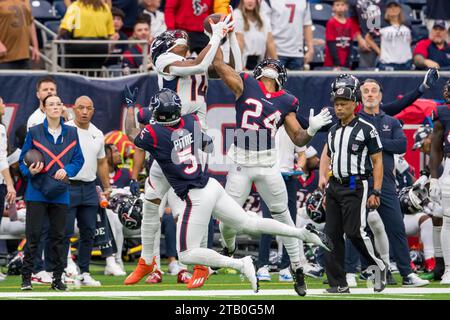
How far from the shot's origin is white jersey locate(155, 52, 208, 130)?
10852 millimetres

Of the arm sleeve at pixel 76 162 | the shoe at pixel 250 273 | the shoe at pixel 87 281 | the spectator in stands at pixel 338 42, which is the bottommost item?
the shoe at pixel 87 281

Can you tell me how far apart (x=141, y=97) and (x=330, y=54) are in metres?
2.91

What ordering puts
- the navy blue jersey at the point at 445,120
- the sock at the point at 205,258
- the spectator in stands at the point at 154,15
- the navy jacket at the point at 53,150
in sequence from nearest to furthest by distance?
1. the sock at the point at 205,258
2. the navy jacket at the point at 53,150
3. the navy blue jersey at the point at 445,120
4. the spectator in stands at the point at 154,15

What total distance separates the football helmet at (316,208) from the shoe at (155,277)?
1.80 metres

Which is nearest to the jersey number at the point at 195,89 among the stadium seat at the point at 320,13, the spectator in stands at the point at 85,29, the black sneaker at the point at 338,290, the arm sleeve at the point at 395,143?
the arm sleeve at the point at 395,143

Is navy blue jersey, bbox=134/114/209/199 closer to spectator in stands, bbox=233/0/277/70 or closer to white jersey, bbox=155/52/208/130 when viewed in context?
white jersey, bbox=155/52/208/130

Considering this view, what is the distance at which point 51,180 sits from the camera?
10766 mm

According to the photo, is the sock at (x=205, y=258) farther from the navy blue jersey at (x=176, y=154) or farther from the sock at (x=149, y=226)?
the sock at (x=149, y=226)

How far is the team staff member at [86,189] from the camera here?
11.8 metres

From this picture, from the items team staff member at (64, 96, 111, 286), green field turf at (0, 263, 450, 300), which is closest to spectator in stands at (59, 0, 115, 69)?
team staff member at (64, 96, 111, 286)

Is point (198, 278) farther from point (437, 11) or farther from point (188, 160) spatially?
point (437, 11)

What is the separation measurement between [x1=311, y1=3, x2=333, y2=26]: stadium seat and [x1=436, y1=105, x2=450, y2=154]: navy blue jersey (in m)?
5.55

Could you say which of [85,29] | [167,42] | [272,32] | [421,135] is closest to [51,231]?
Result: [167,42]
